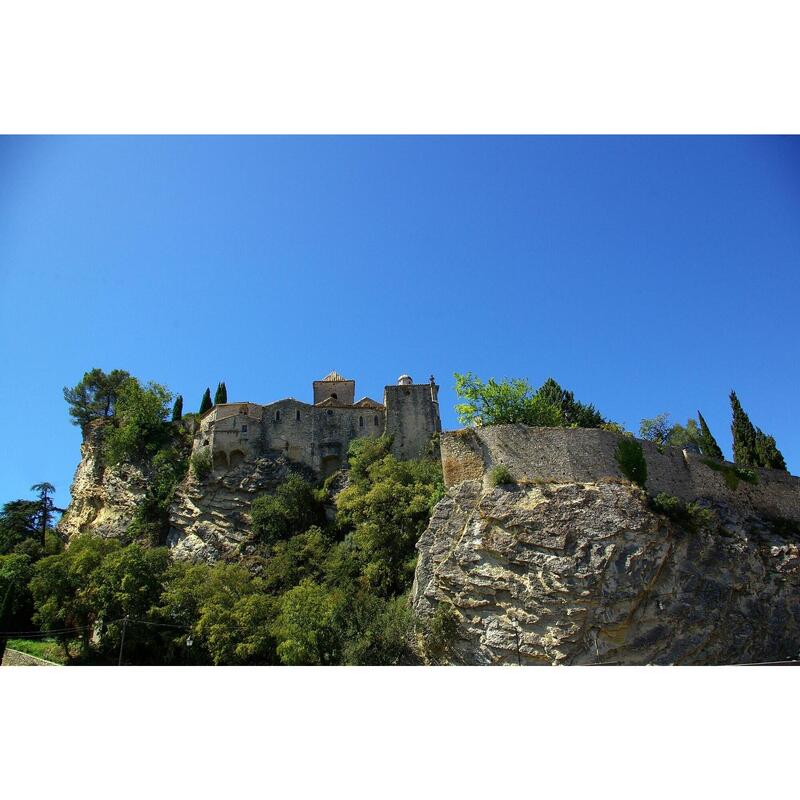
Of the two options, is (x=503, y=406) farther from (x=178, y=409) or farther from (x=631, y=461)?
(x=178, y=409)

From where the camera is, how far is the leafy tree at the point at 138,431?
4100 centimetres

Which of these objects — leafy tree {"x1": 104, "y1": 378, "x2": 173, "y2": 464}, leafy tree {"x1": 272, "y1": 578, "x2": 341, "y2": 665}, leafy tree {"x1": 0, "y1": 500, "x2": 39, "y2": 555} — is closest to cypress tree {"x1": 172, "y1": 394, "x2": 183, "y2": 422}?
leafy tree {"x1": 104, "y1": 378, "x2": 173, "y2": 464}

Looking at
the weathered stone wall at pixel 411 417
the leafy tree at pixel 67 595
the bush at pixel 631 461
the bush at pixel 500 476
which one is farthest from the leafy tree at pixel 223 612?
the bush at pixel 631 461

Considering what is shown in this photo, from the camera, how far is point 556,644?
21.0m

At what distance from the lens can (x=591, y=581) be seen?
2169cm

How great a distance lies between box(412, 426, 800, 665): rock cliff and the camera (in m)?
21.5

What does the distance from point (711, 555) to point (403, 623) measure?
13.9 metres

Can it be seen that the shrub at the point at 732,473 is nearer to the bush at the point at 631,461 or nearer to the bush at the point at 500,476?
the bush at the point at 631,461

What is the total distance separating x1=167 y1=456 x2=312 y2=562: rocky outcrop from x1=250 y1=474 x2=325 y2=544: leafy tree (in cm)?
109

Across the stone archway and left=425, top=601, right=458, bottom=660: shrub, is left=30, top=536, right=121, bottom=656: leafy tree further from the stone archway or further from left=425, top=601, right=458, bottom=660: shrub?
left=425, top=601, right=458, bottom=660: shrub

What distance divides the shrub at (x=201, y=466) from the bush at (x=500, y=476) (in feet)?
71.1

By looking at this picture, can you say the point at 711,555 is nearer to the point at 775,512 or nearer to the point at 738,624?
the point at 738,624

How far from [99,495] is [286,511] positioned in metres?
17.0

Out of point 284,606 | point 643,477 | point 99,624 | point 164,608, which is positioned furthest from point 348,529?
point 643,477
